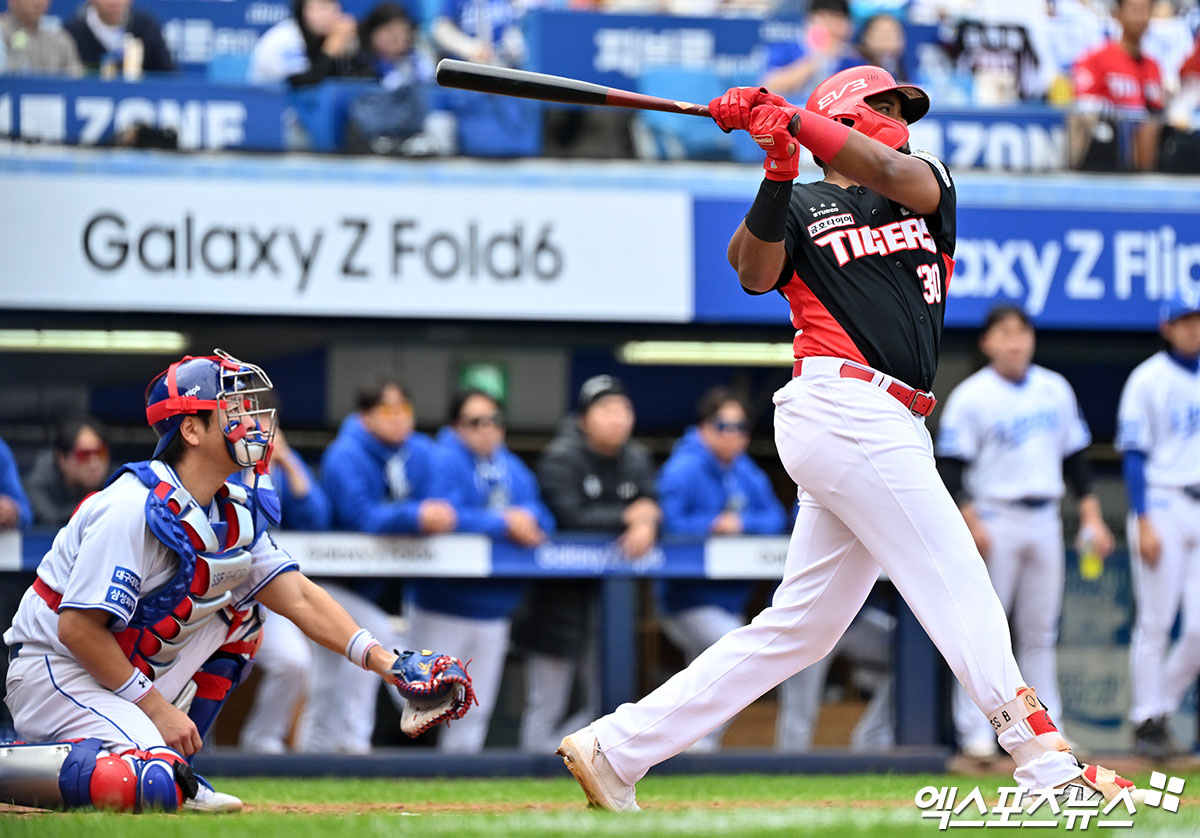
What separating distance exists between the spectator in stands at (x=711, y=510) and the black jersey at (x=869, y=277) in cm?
318

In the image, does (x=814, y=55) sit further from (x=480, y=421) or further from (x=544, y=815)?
(x=544, y=815)

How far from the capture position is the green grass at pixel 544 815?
3.23 metres

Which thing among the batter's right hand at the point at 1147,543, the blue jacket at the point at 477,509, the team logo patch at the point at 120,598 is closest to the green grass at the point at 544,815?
the team logo patch at the point at 120,598

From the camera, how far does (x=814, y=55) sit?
9.11 meters

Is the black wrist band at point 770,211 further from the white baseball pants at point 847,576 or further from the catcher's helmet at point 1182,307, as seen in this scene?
the catcher's helmet at point 1182,307

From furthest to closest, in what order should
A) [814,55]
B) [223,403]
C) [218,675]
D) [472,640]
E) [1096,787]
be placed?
[814,55] → [472,640] → [218,675] → [223,403] → [1096,787]

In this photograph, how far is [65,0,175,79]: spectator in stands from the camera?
8648 mm

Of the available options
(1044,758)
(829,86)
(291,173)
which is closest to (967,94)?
(291,173)

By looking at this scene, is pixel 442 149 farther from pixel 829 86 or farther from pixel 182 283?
pixel 829 86

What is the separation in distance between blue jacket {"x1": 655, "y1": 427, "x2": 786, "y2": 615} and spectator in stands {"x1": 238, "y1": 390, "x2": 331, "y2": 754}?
159 cm

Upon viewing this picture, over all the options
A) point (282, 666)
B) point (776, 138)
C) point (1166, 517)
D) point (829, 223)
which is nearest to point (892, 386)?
point (829, 223)

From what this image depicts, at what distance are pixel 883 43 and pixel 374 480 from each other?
4.28 metres

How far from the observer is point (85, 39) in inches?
342

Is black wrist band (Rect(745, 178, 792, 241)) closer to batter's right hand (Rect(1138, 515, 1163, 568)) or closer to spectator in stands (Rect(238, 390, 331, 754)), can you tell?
spectator in stands (Rect(238, 390, 331, 754))
